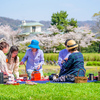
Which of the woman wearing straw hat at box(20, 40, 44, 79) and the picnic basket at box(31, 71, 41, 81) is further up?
the woman wearing straw hat at box(20, 40, 44, 79)

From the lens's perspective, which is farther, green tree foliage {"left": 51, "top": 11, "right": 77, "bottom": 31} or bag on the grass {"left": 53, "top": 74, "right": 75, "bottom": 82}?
green tree foliage {"left": 51, "top": 11, "right": 77, "bottom": 31}

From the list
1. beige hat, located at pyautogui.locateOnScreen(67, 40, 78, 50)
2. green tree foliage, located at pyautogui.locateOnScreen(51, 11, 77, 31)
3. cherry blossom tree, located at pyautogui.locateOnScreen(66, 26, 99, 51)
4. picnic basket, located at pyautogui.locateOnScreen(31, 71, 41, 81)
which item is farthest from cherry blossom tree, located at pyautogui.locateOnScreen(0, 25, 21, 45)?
beige hat, located at pyautogui.locateOnScreen(67, 40, 78, 50)

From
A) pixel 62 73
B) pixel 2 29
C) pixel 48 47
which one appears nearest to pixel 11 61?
pixel 62 73

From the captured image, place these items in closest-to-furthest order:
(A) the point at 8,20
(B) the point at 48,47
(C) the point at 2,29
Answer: (B) the point at 48,47 < (C) the point at 2,29 < (A) the point at 8,20

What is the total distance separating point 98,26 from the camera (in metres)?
40.7

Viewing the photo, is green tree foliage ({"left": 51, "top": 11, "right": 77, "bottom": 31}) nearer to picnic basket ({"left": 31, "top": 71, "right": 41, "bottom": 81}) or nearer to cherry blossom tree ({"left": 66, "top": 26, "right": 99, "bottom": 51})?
cherry blossom tree ({"left": 66, "top": 26, "right": 99, "bottom": 51})

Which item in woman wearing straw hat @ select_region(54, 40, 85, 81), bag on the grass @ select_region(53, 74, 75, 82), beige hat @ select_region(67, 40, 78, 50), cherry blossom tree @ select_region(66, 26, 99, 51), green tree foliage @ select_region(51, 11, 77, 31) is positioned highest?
green tree foliage @ select_region(51, 11, 77, 31)

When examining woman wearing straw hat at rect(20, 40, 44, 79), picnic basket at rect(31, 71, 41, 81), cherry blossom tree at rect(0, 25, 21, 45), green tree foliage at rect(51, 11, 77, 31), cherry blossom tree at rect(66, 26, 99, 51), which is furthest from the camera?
green tree foliage at rect(51, 11, 77, 31)

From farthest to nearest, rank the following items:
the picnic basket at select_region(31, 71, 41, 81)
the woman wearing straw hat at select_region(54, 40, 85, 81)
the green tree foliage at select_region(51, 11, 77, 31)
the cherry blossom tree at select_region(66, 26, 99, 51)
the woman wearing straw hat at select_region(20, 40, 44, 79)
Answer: the green tree foliage at select_region(51, 11, 77, 31)
the cherry blossom tree at select_region(66, 26, 99, 51)
the woman wearing straw hat at select_region(20, 40, 44, 79)
the picnic basket at select_region(31, 71, 41, 81)
the woman wearing straw hat at select_region(54, 40, 85, 81)

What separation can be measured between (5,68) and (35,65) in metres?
0.97

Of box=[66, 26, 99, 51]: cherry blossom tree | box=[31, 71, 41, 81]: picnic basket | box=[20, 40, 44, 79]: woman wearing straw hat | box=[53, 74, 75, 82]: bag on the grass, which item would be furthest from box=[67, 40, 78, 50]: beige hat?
box=[66, 26, 99, 51]: cherry blossom tree

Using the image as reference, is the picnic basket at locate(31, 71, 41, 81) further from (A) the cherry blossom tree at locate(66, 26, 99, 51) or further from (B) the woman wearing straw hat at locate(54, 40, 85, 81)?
(A) the cherry blossom tree at locate(66, 26, 99, 51)

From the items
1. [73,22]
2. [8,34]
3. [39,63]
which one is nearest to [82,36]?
[73,22]

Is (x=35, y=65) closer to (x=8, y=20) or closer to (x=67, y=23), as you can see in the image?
(x=67, y=23)
